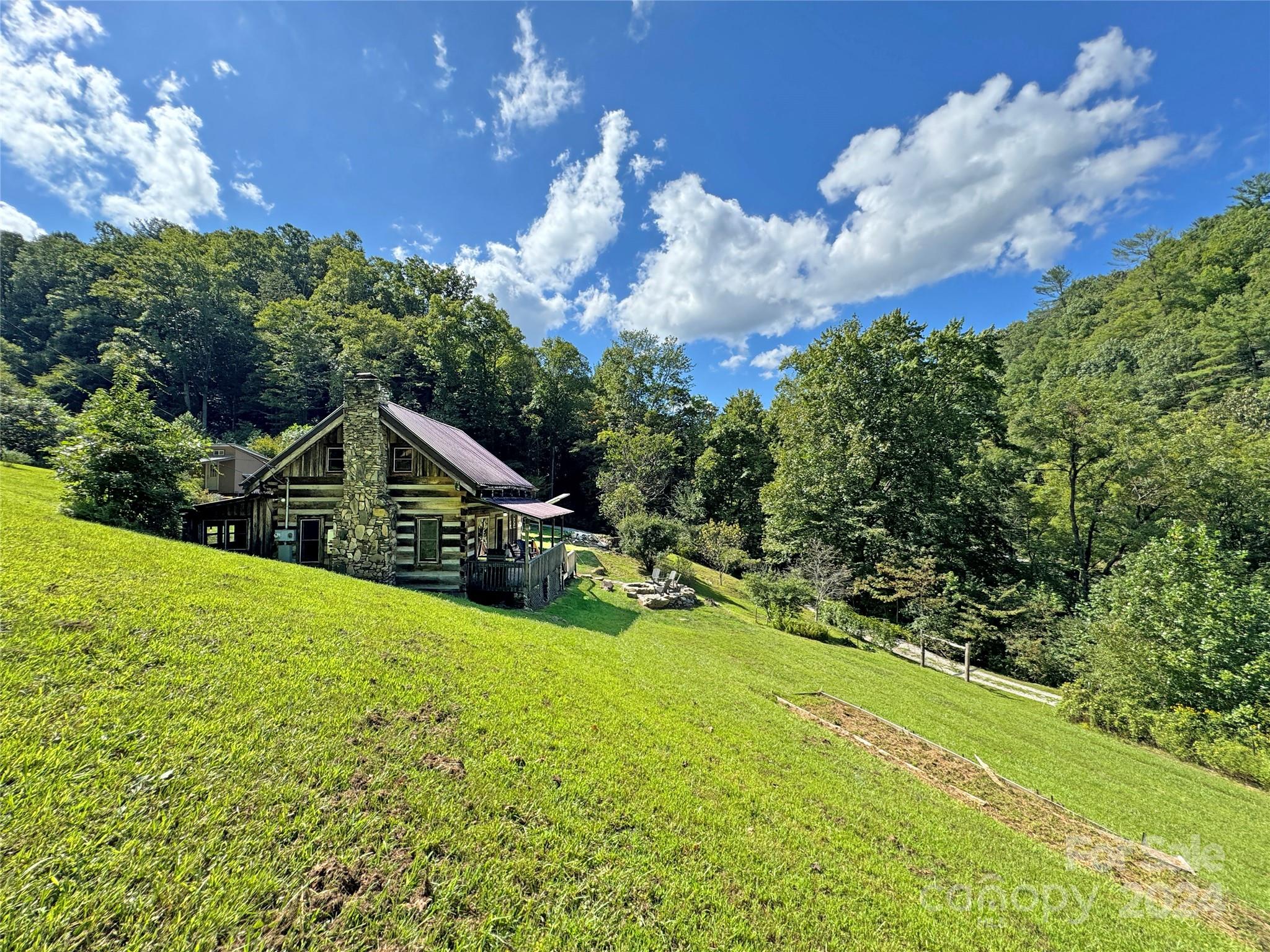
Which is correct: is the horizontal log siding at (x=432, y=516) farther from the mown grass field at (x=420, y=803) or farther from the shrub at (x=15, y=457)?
the shrub at (x=15, y=457)

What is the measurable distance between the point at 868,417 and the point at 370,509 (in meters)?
28.9

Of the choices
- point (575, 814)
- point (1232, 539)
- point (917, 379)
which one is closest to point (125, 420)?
point (575, 814)

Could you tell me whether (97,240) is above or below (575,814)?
above

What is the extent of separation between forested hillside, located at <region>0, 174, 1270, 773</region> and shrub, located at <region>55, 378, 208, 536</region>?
50 centimetres

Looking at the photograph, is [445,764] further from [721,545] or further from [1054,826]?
[721,545]

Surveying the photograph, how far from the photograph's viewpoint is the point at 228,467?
28.8 m

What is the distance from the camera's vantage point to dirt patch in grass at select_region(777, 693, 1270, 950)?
18.2 ft

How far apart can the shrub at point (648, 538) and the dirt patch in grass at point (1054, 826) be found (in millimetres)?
17208

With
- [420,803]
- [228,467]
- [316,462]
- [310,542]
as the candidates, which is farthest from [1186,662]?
[228,467]

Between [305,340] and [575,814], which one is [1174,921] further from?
[305,340]

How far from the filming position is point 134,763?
3.45 m

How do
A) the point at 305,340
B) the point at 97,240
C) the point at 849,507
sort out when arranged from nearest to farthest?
the point at 849,507
the point at 305,340
the point at 97,240

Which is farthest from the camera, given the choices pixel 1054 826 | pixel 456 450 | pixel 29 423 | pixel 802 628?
pixel 29 423

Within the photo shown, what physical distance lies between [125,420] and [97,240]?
252 ft
